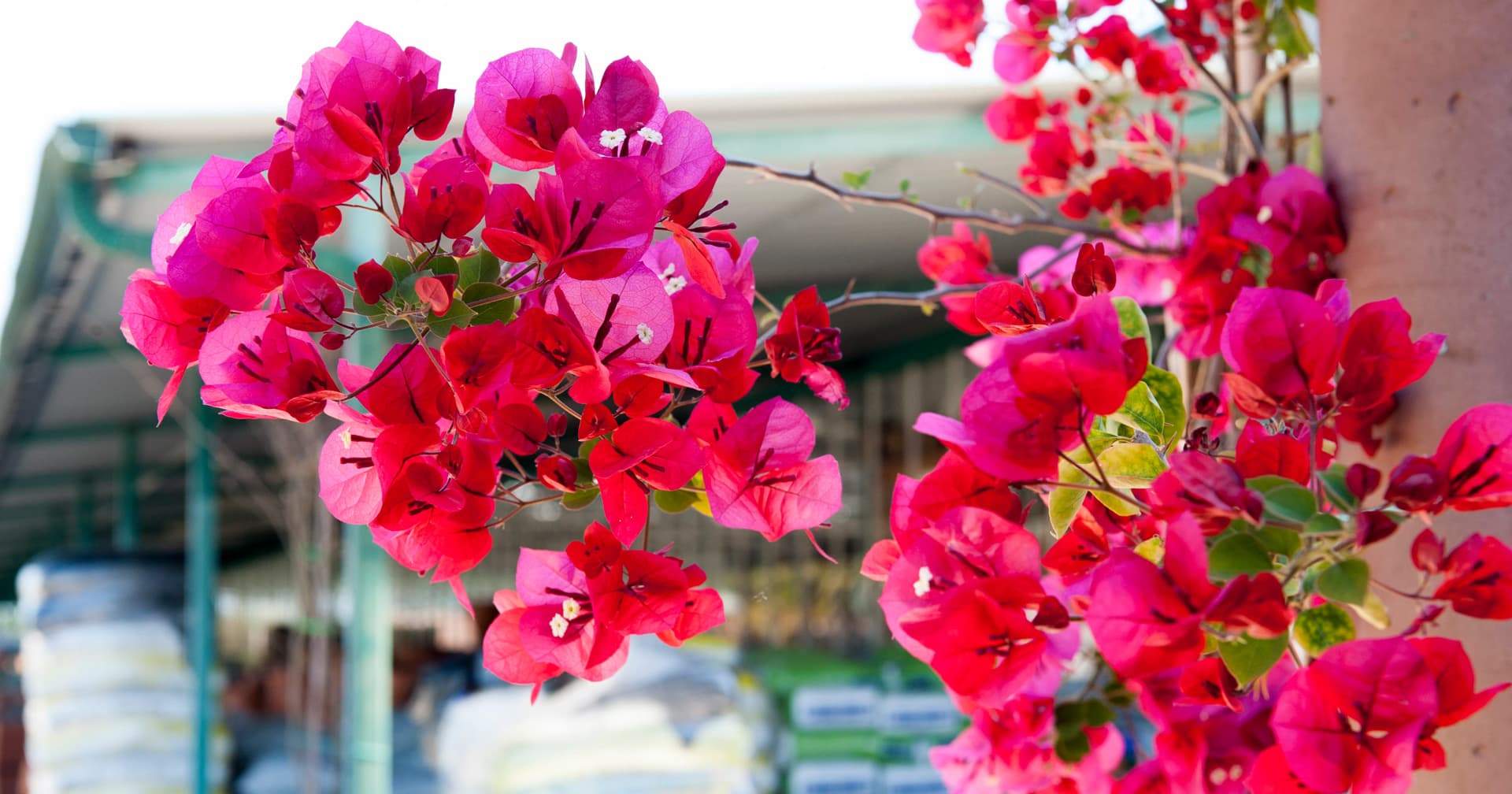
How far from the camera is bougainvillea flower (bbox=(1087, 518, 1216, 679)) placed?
311 mm

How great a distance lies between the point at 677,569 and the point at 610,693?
270cm

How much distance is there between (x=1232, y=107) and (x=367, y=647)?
1987mm

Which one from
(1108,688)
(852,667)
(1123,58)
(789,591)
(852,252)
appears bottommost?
(789,591)

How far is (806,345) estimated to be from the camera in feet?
1.54

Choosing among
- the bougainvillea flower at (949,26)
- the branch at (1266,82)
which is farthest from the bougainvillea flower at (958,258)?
the branch at (1266,82)

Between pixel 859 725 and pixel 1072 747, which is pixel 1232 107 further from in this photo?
pixel 859 725

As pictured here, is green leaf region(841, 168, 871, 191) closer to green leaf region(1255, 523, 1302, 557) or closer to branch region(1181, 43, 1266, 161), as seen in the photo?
branch region(1181, 43, 1266, 161)

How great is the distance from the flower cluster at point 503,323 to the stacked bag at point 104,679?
335 cm

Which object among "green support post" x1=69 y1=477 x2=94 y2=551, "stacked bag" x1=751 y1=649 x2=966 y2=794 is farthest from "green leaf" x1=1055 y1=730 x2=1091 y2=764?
"green support post" x1=69 y1=477 x2=94 y2=551

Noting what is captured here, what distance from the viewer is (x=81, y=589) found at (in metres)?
3.32

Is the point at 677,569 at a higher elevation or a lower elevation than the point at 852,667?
higher

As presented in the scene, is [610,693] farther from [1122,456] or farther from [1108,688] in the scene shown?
[1122,456]

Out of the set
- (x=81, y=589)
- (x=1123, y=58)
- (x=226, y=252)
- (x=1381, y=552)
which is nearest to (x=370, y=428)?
(x=226, y=252)

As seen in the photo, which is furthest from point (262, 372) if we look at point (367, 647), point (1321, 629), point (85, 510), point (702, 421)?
point (85, 510)
